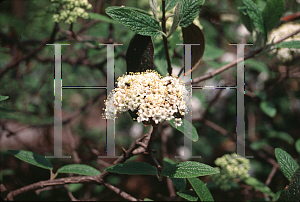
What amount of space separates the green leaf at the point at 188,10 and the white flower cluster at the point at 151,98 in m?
0.17

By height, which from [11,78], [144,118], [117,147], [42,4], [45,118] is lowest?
[117,147]

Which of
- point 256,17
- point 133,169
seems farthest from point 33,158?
point 256,17

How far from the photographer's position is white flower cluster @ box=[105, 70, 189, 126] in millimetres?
504

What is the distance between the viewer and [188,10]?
59 cm

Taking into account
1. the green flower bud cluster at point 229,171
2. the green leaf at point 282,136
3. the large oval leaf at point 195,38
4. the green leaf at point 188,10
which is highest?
the green leaf at point 188,10

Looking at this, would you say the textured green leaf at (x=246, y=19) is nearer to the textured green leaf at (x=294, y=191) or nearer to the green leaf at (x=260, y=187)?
the textured green leaf at (x=294, y=191)

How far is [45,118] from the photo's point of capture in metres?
1.54

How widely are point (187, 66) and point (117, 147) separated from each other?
3.67ft

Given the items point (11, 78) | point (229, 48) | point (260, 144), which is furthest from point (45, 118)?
point (229, 48)

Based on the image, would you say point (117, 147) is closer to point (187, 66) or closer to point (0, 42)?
point (0, 42)

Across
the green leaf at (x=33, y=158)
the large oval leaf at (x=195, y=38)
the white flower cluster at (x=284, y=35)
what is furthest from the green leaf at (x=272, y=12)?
the green leaf at (x=33, y=158)

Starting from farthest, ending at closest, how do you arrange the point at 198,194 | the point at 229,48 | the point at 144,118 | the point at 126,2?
the point at 229,48 < the point at 126,2 < the point at 198,194 < the point at 144,118

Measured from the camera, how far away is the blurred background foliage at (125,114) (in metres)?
1.30

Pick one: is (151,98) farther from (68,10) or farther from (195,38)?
(68,10)
